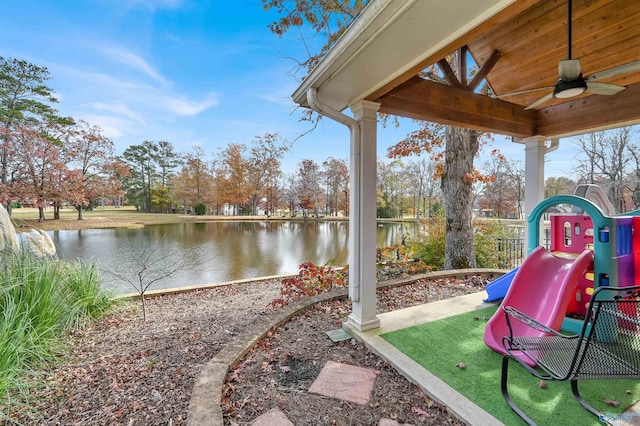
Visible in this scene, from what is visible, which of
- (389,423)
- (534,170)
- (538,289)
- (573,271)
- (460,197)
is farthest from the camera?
(460,197)

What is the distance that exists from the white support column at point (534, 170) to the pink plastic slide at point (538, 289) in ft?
5.70

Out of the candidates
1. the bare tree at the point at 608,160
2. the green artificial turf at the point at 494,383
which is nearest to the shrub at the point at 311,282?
the green artificial turf at the point at 494,383

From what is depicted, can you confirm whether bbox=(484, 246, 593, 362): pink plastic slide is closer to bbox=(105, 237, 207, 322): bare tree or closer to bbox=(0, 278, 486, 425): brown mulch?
bbox=(0, 278, 486, 425): brown mulch

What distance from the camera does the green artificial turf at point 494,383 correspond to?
1.56 metres

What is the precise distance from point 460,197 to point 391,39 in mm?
4663

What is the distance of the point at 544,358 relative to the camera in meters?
1.45

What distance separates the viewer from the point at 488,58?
123 inches

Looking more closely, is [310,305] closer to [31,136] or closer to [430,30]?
[430,30]

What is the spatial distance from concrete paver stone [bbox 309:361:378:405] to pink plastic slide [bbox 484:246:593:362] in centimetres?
116

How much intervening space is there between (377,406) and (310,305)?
163 cm

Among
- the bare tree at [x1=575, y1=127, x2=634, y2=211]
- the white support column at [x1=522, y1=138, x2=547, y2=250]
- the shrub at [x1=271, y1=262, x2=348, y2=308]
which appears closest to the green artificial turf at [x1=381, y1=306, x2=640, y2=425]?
the shrub at [x1=271, y1=262, x2=348, y2=308]

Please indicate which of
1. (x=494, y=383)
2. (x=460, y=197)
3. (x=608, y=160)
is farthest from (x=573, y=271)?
(x=608, y=160)

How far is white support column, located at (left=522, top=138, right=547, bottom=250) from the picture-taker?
3836 mm

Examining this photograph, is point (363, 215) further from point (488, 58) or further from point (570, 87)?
point (488, 58)
